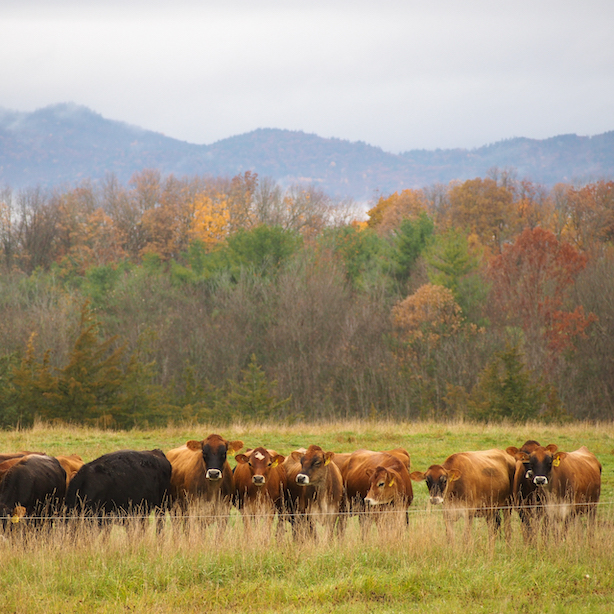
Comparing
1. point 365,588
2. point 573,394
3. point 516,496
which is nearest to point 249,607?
point 365,588

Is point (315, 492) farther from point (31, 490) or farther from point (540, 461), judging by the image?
point (31, 490)

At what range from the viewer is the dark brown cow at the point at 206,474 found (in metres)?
9.84

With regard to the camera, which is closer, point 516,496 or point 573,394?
point 516,496

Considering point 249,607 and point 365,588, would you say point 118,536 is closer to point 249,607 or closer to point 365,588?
point 249,607

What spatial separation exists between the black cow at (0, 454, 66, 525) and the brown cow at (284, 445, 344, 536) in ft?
10.4

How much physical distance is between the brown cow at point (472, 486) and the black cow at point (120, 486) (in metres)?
3.62

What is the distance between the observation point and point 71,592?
6.99m

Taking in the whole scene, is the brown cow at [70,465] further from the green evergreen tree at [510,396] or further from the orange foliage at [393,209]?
the orange foliage at [393,209]

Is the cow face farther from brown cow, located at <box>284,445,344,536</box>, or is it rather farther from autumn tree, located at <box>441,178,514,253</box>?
autumn tree, located at <box>441,178,514,253</box>

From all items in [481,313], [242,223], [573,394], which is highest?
[242,223]

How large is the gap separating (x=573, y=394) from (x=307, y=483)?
3236 centimetres

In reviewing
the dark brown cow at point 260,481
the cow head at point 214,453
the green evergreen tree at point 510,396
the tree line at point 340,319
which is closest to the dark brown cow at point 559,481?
the dark brown cow at point 260,481

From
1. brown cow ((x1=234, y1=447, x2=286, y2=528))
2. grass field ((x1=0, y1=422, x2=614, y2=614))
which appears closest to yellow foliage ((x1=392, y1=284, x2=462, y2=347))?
brown cow ((x1=234, y1=447, x2=286, y2=528))

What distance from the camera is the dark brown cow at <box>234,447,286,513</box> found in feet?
32.0
